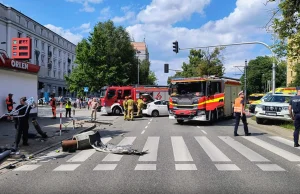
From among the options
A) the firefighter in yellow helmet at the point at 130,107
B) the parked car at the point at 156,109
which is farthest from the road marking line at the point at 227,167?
the parked car at the point at 156,109

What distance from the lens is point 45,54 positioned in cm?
7450

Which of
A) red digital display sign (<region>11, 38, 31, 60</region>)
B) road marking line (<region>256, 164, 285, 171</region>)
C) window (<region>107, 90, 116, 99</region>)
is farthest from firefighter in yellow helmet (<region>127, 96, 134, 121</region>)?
road marking line (<region>256, 164, 285, 171</region>)

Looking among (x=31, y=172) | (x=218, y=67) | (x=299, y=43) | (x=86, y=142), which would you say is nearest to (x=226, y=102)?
(x=299, y=43)

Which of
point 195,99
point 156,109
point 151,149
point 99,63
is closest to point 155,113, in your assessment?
point 156,109

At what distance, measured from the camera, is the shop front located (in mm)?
20516

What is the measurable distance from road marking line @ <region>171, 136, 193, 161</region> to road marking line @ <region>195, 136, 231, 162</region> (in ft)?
1.91

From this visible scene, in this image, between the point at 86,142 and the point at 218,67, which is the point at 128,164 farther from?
the point at 218,67

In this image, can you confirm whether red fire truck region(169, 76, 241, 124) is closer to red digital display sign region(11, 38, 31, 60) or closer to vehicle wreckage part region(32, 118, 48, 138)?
Answer: vehicle wreckage part region(32, 118, 48, 138)

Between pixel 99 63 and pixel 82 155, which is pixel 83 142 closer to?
pixel 82 155

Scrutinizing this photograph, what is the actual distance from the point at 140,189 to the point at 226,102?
57.4 feet

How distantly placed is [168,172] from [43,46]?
71.6m

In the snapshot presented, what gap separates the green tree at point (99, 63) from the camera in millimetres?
48625

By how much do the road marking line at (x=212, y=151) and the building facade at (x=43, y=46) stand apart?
42501mm

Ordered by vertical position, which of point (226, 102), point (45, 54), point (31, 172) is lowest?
point (31, 172)
